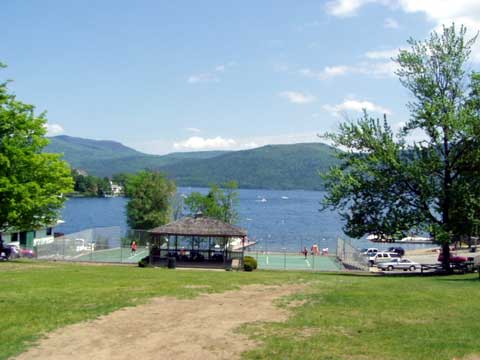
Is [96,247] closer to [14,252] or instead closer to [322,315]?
[14,252]

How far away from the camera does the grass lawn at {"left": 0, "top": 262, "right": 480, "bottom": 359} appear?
1092 centimetres

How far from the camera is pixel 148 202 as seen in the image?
69500mm

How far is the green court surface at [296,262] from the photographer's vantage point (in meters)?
45.0

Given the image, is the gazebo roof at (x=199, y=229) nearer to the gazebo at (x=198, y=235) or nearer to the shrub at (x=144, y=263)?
the gazebo at (x=198, y=235)

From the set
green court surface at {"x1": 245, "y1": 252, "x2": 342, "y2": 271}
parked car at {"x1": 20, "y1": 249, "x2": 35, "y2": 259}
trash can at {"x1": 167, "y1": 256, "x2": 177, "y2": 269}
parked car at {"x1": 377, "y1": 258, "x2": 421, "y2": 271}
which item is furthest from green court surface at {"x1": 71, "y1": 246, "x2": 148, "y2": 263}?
parked car at {"x1": 377, "y1": 258, "x2": 421, "y2": 271}

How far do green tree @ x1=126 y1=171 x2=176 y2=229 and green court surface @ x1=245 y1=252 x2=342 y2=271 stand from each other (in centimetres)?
1715

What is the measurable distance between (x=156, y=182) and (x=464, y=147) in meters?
45.7

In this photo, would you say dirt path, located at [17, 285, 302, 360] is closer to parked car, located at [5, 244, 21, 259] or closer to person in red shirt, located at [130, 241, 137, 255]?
parked car, located at [5, 244, 21, 259]

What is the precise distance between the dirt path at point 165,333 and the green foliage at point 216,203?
5121cm

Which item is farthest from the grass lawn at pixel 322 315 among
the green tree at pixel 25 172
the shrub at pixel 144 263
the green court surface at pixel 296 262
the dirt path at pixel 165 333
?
the green court surface at pixel 296 262

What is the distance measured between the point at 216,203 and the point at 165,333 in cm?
5799

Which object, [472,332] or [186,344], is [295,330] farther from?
[472,332]

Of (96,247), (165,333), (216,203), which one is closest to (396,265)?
(96,247)

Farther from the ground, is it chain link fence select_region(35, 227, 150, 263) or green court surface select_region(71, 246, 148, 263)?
chain link fence select_region(35, 227, 150, 263)
